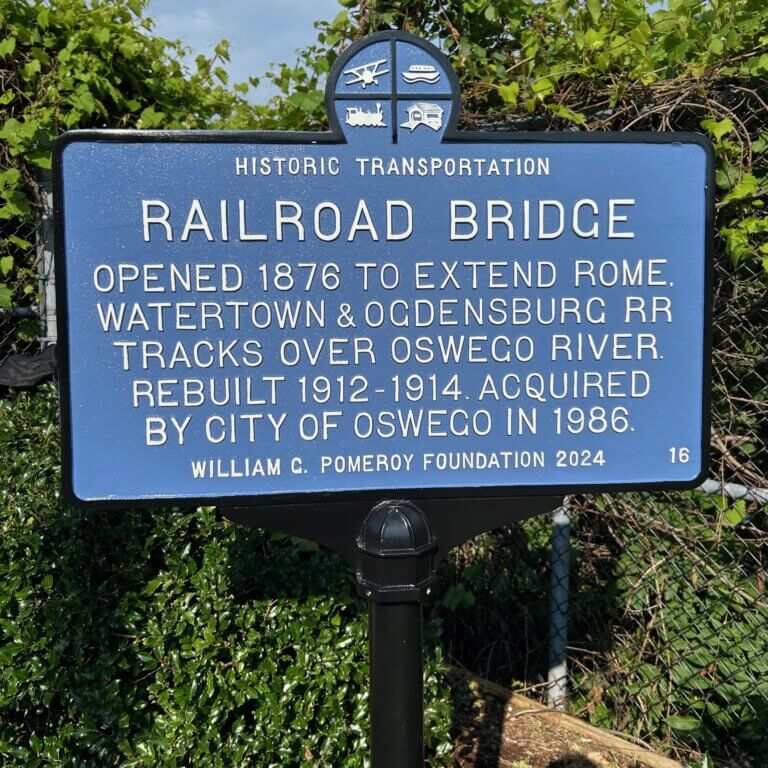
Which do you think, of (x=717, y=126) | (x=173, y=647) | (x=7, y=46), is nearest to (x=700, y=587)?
(x=717, y=126)

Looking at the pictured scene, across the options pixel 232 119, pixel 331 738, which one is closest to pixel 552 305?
pixel 331 738

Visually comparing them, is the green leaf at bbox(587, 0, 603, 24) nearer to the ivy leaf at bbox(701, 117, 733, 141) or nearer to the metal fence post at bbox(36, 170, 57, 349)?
the ivy leaf at bbox(701, 117, 733, 141)

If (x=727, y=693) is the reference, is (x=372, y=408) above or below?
above

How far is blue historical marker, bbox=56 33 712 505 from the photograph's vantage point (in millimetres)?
1814

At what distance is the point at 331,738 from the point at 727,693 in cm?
178

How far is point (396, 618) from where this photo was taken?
1.89 m

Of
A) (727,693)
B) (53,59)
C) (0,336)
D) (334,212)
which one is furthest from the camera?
(0,336)

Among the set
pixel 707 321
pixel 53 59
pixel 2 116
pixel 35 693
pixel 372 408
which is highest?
pixel 53 59

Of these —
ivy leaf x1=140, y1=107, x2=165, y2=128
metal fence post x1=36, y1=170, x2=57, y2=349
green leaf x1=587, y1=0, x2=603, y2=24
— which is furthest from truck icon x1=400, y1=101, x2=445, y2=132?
metal fence post x1=36, y1=170, x2=57, y2=349

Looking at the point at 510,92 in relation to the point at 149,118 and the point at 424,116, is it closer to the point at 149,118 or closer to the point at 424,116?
the point at 424,116

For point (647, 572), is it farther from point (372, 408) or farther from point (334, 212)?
point (334, 212)

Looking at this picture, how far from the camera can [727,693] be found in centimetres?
319

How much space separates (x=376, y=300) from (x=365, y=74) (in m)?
0.55

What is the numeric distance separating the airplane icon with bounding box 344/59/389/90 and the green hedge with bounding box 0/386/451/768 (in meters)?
1.54
